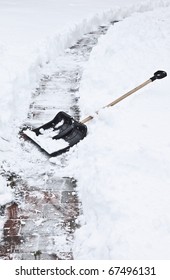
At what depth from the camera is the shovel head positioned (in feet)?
17.4

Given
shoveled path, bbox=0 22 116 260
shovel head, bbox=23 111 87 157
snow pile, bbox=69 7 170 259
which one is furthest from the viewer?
shovel head, bbox=23 111 87 157

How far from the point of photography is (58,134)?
18.2ft

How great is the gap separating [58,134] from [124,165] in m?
1.32

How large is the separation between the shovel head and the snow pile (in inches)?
6.9

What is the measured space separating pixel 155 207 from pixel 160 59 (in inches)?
206

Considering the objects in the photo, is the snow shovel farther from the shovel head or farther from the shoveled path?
the shoveled path

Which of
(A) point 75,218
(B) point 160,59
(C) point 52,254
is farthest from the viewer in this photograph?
(B) point 160,59

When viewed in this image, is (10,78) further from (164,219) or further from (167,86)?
(164,219)

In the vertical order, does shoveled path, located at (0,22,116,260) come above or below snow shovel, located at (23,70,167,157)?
below

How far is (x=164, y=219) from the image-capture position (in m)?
3.74

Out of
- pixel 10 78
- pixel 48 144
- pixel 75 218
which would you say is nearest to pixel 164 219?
pixel 75 218

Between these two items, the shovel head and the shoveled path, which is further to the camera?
the shovel head

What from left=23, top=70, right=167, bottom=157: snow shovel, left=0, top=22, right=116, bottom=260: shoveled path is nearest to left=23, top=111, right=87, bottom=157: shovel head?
left=23, top=70, right=167, bottom=157: snow shovel

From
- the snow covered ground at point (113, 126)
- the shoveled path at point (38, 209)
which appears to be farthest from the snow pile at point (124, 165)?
the shoveled path at point (38, 209)
